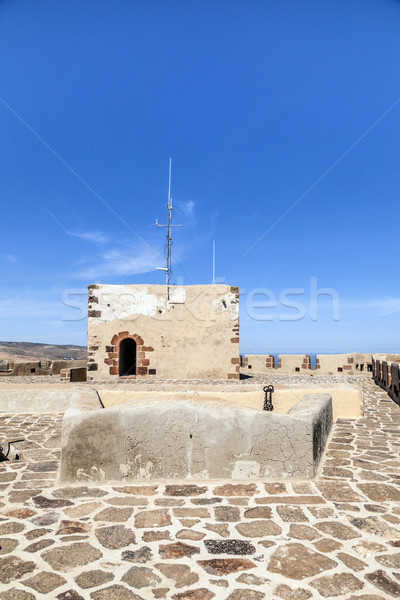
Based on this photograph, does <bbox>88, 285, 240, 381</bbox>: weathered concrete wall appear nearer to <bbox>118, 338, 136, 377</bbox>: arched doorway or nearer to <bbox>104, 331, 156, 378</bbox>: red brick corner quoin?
<bbox>104, 331, 156, 378</bbox>: red brick corner quoin

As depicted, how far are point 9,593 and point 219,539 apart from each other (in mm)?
1151

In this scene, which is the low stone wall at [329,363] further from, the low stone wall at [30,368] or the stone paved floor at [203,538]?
the stone paved floor at [203,538]

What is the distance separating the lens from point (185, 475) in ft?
11.3

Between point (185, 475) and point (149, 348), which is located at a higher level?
point (149, 348)

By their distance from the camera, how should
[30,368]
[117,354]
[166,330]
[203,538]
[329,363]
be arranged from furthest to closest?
[30,368], [329,363], [166,330], [117,354], [203,538]

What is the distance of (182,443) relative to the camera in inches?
136

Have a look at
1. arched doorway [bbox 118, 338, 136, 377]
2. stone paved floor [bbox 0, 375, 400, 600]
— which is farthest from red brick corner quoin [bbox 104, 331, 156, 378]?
stone paved floor [bbox 0, 375, 400, 600]

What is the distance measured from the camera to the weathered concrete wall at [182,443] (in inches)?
132

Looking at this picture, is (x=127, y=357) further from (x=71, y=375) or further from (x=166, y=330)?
(x=166, y=330)

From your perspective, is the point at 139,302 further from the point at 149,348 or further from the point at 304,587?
the point at 304,587

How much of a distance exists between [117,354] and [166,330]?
5.81 ft

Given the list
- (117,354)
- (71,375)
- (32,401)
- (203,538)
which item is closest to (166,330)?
(117,354)

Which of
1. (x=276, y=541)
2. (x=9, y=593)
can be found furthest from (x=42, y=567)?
(x=276, y=541)

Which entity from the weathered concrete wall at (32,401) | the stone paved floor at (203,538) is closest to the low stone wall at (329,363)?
the weathered concrete wall at (32,401)
